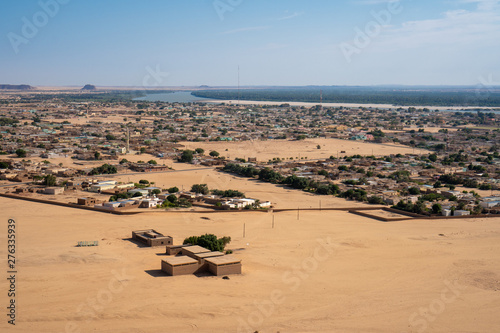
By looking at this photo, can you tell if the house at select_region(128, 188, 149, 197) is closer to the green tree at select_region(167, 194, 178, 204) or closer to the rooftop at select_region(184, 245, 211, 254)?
the green tree at select_region(167, 194, 178, 204)

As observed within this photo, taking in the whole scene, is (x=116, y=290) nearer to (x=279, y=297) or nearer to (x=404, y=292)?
(x=279, y=297)

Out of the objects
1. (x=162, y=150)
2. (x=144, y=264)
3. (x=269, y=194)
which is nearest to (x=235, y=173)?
(x=269, y=194)

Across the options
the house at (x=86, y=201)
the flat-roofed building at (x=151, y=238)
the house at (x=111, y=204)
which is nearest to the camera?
the flat-roofed building at (x=151, y=238)

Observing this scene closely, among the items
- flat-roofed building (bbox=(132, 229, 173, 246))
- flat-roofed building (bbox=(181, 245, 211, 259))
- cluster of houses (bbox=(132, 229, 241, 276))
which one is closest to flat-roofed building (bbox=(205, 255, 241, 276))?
cluster of houses (bbox=(132, 229, 241, 276))

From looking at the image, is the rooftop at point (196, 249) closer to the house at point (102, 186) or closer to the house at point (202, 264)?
the house at point (202, 264)

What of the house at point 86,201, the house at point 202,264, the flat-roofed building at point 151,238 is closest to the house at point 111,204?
the house at point 86,201

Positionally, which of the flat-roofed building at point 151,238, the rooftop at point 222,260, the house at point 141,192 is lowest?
the flat-roofed building at point 151,238
